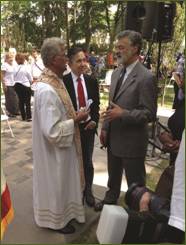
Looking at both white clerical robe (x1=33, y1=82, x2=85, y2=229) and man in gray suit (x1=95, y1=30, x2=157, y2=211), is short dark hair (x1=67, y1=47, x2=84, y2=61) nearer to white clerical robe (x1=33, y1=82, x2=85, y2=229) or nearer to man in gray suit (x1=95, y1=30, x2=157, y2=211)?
man in gray suit (x1=95, y1=30, x2=157, y2=211)

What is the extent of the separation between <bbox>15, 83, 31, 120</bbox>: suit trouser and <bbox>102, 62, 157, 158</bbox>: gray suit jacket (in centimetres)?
600

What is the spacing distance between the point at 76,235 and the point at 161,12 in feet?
14.8

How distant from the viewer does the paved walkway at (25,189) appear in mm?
3770

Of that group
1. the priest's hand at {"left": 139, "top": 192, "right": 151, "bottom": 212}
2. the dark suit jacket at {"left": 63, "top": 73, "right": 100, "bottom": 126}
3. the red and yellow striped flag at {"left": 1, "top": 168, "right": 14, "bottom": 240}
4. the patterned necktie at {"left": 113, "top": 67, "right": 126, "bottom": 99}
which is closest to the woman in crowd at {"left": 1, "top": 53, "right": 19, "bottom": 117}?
the dark suit jacket at {"left": 63, "top": 73, "right": 100, "bottom": 126}

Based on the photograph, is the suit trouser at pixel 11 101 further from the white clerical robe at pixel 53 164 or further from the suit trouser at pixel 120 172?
the white clerical robe at pixel 53 164

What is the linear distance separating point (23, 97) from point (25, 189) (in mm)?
5153

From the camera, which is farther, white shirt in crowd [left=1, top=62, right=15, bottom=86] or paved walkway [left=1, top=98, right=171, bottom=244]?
white shirt in crowd [left=1, top=62, right=15, bottom=86]

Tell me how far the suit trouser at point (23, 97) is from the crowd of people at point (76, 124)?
18.7 feet

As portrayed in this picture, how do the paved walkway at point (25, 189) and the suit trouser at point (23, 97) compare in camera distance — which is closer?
the paved walkway at point (25, 189)

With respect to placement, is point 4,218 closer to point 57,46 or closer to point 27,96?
point 57,46

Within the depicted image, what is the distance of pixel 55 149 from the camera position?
11.5 ft

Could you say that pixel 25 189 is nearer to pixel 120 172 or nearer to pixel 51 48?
pixel 120 172

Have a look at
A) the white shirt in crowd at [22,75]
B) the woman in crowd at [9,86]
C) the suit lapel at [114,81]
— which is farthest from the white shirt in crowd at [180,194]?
the white shirt in crowd at [22,75]

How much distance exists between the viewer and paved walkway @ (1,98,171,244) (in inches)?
148
